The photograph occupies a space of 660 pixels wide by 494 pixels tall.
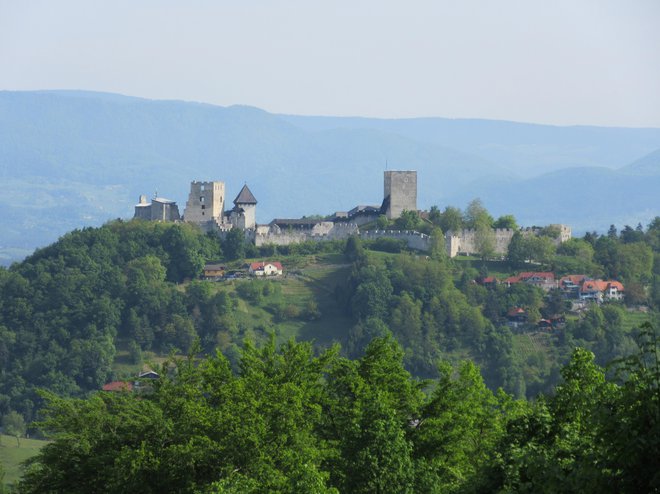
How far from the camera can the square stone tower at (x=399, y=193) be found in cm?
12150

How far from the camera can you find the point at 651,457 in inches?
784

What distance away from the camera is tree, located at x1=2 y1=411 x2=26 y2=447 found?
102m

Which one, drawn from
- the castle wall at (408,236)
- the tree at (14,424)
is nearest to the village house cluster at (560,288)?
the castle wall at (408,236)

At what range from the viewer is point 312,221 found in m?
128

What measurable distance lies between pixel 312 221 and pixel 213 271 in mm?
10651

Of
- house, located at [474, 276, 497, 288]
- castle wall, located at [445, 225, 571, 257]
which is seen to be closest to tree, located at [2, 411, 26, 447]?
castle wall, located at [445, 225, 571, 257]

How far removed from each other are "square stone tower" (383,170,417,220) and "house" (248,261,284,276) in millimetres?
10480

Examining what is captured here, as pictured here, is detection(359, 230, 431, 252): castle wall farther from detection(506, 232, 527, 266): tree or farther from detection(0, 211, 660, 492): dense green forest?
detection(506, 232, 527, 266): tree

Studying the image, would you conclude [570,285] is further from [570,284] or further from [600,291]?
[600,291]

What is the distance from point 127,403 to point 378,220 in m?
85.0

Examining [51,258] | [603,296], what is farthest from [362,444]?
[51,258]

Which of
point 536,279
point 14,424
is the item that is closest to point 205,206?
point 14,424

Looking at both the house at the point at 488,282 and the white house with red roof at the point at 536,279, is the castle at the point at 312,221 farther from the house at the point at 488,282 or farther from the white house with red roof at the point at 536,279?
the white house with red roof at the point at 536,279

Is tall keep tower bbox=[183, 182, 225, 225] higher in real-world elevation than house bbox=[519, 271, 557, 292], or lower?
higher
